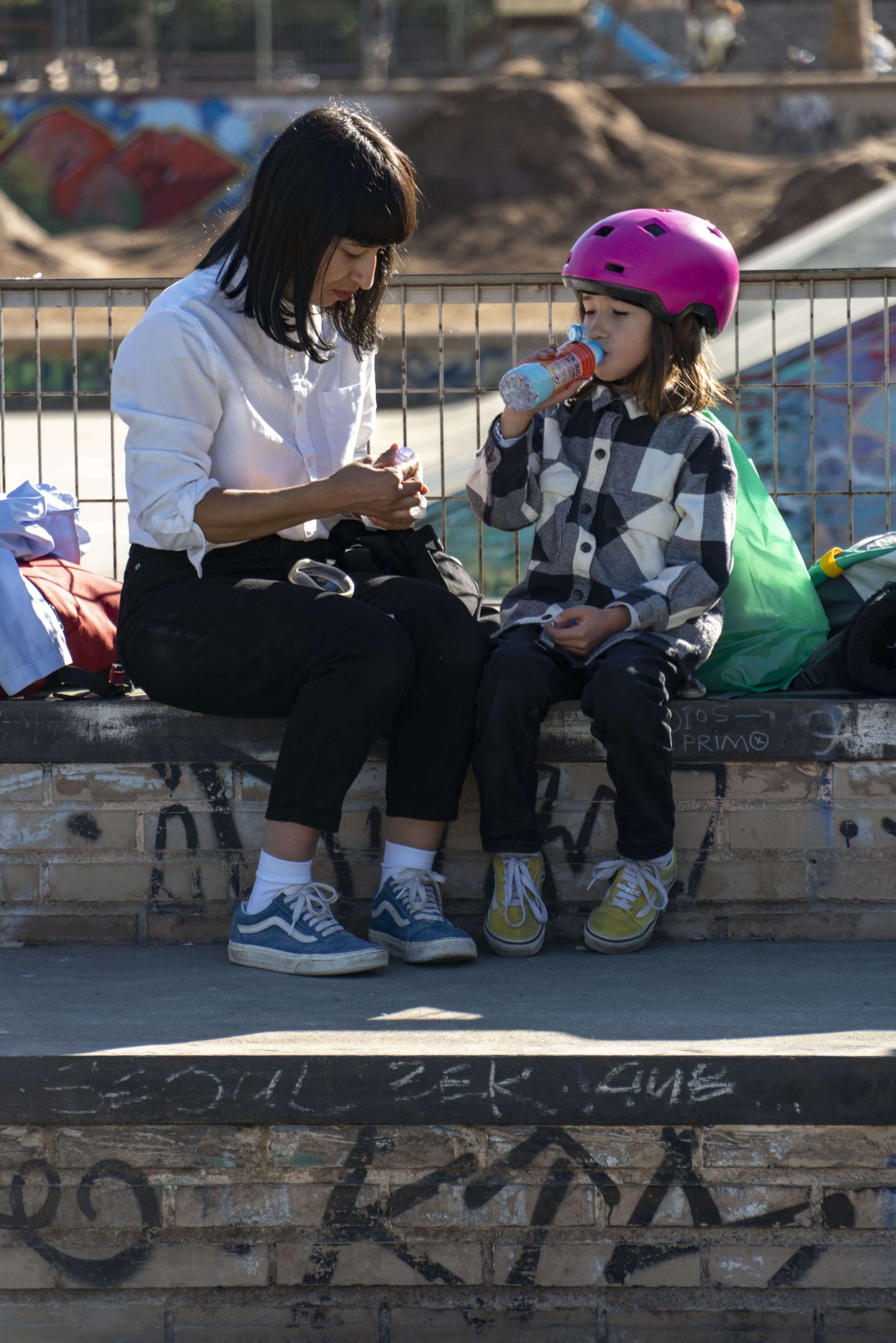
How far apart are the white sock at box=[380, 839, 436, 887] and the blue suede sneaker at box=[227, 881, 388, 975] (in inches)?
6.8

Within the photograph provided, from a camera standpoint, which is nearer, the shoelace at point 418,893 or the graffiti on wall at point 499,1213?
the graffiti on wall at point 499,1213

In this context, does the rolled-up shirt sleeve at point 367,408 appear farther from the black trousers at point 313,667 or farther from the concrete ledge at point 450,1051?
the concrete ledge at point 450,1051

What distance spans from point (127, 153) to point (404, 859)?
33927 millimetres

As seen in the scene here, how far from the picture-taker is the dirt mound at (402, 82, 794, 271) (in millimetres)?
29422

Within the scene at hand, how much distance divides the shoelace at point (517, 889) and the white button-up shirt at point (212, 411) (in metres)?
0.89

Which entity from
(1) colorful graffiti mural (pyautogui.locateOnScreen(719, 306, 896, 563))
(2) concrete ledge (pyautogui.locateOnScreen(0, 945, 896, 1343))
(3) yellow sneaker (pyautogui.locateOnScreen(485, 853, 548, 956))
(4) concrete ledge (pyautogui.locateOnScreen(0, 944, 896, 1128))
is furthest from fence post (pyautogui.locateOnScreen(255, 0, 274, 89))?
(2) concrete ledge (pyautogui.locateOnScreen(0, 945, 896, 1343))

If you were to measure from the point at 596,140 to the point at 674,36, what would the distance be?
6.55m

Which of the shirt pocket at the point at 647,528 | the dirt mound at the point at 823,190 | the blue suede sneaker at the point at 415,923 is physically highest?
the dirt mound at the point at 823,190

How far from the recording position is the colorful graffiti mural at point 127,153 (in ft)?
110

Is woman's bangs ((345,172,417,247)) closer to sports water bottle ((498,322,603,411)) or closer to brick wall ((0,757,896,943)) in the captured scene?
sports water bottle ((498,322,603,411))

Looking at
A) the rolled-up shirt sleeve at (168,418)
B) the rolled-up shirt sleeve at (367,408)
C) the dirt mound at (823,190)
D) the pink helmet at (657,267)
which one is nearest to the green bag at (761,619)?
the pink helmet at (657,267)

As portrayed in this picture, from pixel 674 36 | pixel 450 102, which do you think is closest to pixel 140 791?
pixel 450 102

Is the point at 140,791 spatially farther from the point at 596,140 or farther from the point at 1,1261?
the point at 596,140

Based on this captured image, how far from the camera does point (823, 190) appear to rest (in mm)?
25125
